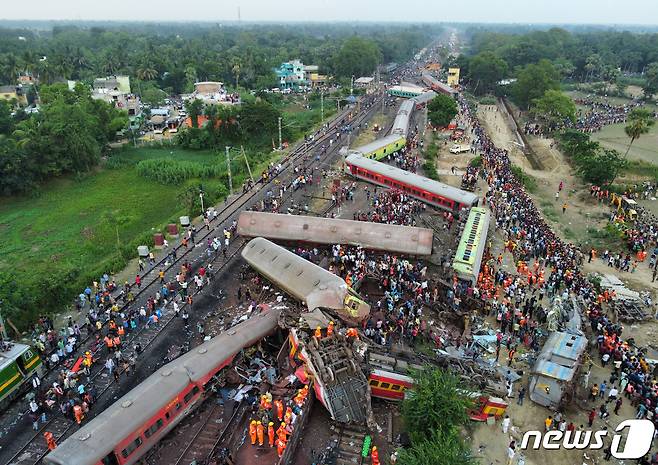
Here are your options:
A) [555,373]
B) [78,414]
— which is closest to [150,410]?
[78,414]

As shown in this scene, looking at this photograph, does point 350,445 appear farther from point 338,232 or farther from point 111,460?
point 338,232

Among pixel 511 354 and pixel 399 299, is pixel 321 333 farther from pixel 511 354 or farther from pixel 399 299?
pixel 511 354

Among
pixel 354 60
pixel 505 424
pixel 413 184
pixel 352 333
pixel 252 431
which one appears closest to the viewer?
pixel 252 431

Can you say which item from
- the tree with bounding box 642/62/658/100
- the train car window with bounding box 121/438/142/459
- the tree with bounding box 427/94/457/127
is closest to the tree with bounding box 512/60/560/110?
the tree with bounding box 642/62/658/100

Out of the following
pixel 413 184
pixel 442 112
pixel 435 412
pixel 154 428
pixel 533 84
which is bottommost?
pixel 154 428

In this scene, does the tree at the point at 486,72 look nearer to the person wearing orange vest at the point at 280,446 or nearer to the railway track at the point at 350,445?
the railway track at the point at 350,445

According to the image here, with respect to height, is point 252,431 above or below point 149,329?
above

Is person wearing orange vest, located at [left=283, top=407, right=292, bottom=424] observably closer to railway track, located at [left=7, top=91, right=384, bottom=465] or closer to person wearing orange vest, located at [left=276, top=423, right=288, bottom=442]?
person wearing orange vest, located at [left=276, top=423, right=288, bottom=442]
